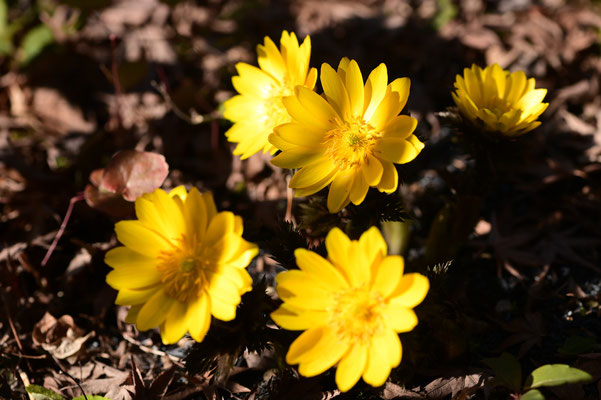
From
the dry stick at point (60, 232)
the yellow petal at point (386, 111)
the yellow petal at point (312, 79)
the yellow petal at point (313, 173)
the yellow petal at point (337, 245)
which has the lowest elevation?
the dry stick at point (60, 232)

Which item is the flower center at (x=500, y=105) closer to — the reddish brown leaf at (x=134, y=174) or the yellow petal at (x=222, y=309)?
the yellow petal at (x=222, y=309)

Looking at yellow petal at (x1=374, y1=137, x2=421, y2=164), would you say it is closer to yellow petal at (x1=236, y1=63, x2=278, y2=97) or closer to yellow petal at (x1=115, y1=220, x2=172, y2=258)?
yellow petal at (x1=236, y1=63, x2=278, y2=97)

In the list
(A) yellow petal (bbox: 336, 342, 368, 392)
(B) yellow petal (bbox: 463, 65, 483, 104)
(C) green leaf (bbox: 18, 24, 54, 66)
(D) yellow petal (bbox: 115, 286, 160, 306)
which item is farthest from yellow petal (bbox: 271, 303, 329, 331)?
(C) green leaf (bbox: 18, 24, 54, 66)

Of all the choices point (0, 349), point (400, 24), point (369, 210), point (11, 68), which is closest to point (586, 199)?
point (369, 210)

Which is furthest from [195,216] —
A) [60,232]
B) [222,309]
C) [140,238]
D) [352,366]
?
[60,232]

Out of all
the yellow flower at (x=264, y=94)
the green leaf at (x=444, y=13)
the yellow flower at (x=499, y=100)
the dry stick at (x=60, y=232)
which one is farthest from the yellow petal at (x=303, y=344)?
the green leaf at (x=444, y=13)

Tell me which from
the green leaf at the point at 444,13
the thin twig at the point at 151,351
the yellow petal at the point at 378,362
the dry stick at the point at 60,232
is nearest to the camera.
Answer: the yellow petal at the point at 378,362

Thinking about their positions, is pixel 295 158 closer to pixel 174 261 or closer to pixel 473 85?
pixel 174 261

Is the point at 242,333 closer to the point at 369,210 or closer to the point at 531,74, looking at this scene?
the point at 369,210
